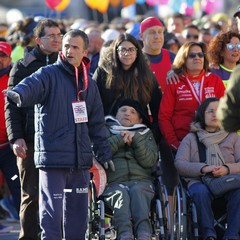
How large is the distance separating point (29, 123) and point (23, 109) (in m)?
0.16

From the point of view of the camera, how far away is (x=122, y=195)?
949 centimetres

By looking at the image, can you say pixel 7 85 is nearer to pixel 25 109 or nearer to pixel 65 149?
pixel 25 109

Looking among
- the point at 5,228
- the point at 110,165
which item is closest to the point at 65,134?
the point at 110,165

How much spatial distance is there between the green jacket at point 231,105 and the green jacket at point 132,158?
10.1 feet

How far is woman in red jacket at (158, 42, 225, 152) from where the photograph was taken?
10.3 meters

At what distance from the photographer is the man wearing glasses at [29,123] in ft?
30.9

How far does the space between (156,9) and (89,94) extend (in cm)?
2487

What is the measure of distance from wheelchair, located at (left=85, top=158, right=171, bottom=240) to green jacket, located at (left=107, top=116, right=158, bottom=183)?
0.23 meters

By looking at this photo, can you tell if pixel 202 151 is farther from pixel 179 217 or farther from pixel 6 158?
pixel 6 158

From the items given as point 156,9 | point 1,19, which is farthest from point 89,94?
point 1,19

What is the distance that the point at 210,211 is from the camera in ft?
31.3

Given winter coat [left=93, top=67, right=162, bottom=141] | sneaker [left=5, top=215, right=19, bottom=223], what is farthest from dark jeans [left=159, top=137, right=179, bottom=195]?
sneaker [left=5, top=215, right=19, bottom=223]

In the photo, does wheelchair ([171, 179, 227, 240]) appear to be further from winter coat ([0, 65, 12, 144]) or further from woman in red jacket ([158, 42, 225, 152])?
winter coat ([0, 65, 12, 144])

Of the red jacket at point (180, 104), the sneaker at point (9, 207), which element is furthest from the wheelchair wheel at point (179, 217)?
the sneaker at point (9, 207)
